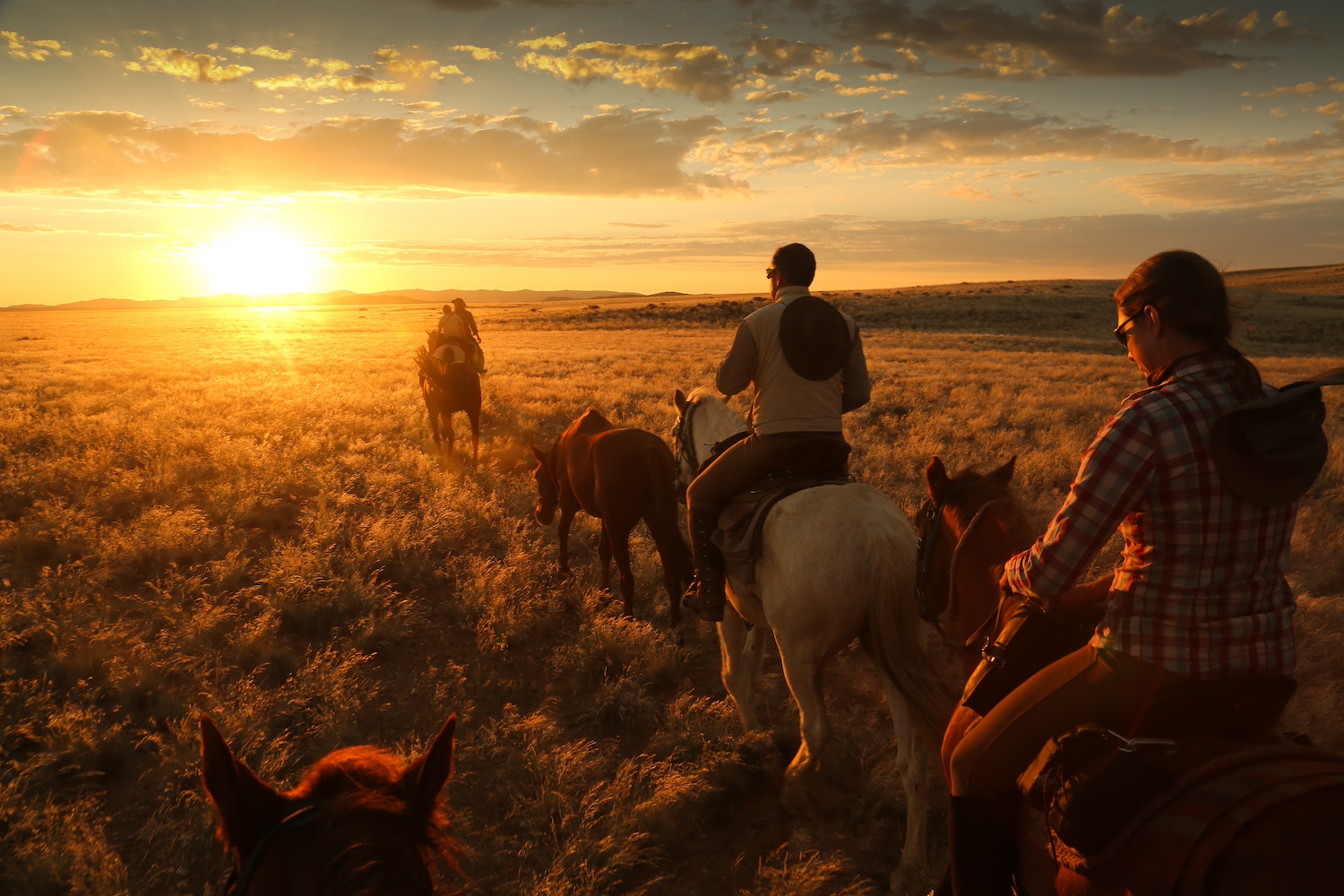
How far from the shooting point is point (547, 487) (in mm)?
8242

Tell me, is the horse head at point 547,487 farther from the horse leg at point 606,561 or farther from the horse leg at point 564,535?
the horse leg at point 606,561

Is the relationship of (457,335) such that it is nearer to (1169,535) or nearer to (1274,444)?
(1169,535)

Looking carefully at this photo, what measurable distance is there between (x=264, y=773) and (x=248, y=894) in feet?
10.4

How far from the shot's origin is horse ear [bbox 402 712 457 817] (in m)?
1.96

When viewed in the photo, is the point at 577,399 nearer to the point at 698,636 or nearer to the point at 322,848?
the point at 698,636

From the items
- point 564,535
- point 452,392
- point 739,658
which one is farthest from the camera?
point 452,392

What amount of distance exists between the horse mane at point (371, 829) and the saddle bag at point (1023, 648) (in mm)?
1997

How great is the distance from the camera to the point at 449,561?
25.2 feet

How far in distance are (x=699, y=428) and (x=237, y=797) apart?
435 cm

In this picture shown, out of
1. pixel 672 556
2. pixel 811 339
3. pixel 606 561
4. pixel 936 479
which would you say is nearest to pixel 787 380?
pixel 811 339

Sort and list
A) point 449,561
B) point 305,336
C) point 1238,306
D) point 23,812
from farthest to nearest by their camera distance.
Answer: point 305,336, point 449,561, point 23,812, point 1238,306

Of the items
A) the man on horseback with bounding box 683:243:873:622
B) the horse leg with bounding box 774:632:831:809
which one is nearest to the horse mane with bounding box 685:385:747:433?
the man on horseback with bounding box 683:243:873:622

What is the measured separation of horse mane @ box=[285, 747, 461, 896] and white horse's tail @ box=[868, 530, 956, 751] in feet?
8.66

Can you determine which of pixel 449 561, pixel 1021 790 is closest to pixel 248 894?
pixel 1021 790
